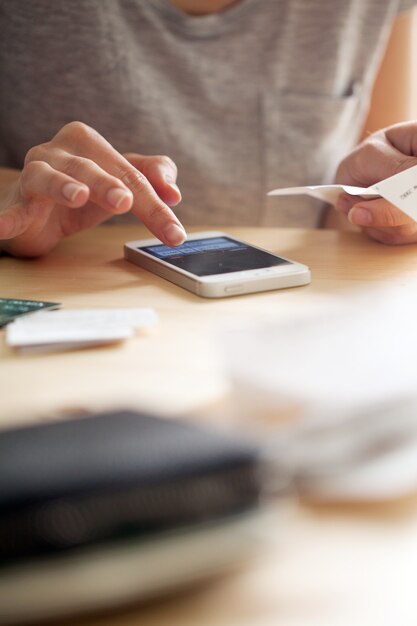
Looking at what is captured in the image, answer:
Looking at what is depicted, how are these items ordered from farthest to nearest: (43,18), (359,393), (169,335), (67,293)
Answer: (43,18)
(67,293)
(169,335)
(359,393)

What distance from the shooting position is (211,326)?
1.90 feet

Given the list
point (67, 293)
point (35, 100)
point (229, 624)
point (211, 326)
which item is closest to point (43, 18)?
point (35, 100)

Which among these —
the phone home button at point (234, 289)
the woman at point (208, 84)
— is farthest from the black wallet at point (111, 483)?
the woman at point (208, 84)

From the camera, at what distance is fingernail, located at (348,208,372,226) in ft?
2.68

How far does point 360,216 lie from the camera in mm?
821

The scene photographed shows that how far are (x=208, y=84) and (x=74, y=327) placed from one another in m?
0.71

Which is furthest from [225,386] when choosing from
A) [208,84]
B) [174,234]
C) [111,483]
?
[208,84]

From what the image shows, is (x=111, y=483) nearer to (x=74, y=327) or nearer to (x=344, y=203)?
(x=74, y=327)

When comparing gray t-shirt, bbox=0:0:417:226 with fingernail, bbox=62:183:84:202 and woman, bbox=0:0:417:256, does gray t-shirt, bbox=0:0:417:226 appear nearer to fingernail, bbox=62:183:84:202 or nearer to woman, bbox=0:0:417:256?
woman, bbox=0:0:417:256

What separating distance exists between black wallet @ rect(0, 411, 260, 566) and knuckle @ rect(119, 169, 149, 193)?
1.62 ft

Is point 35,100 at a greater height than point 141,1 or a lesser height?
lesser

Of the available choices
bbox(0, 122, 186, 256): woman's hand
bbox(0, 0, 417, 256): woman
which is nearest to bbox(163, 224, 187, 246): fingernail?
bbox(0, 122, 186, 256): woman's hand

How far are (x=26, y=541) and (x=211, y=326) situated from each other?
1.16 ft

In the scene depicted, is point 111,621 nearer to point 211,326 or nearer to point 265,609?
point 265,609
